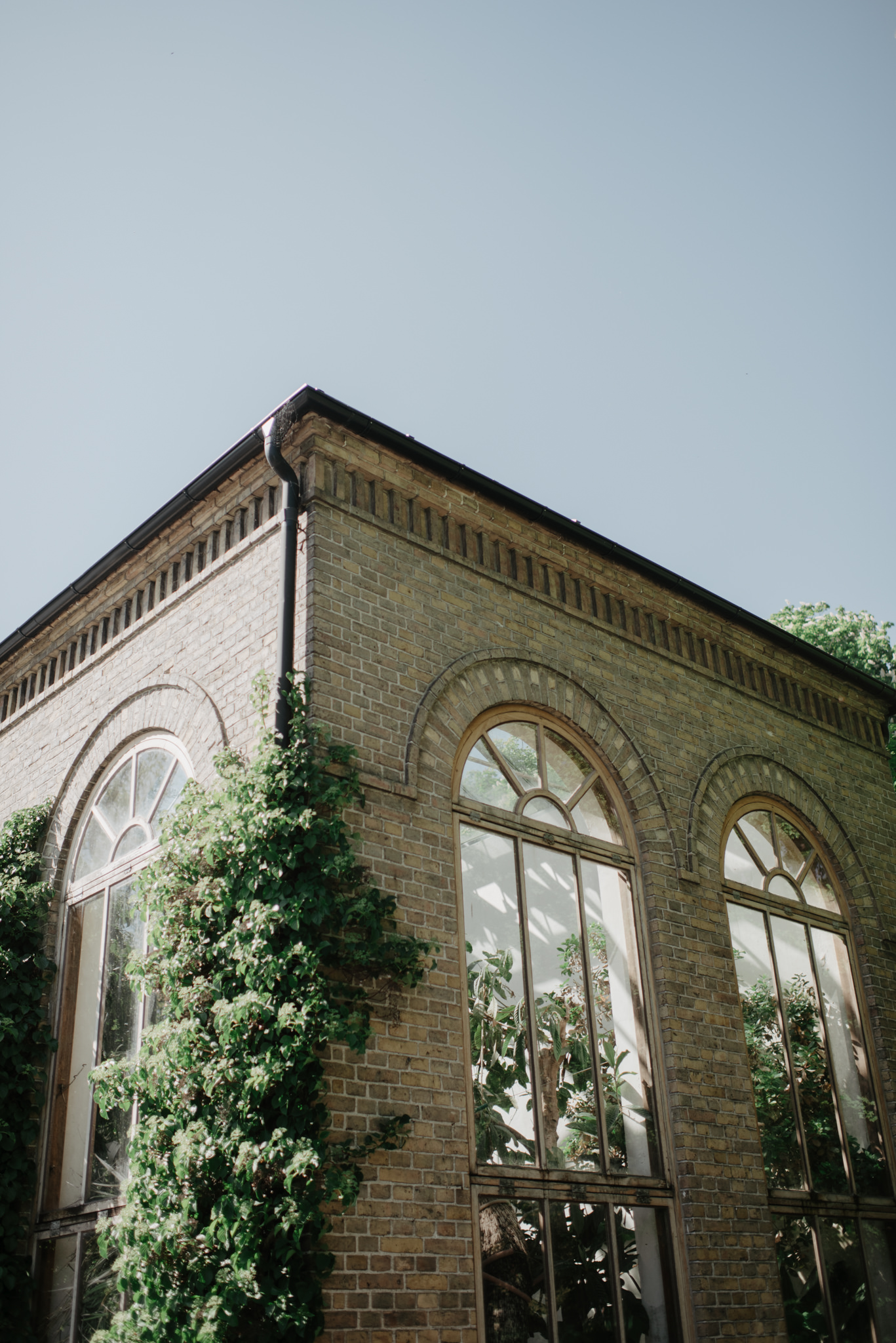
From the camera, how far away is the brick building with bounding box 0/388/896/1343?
6.68 m

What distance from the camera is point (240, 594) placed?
7.69 m

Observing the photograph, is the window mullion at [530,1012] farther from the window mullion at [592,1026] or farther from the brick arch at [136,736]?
the brick arch at [136,736]

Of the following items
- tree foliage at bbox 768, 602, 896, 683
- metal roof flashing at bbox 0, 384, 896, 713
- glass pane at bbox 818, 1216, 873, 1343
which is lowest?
glass pane at bbox 818, 1216, 873, 1343

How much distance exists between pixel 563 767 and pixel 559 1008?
1.72 meters

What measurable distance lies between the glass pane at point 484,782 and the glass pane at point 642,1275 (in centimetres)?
262

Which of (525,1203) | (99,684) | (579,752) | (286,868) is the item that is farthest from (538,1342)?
(99,684)

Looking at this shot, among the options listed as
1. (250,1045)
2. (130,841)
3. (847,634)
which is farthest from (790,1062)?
(847,634)

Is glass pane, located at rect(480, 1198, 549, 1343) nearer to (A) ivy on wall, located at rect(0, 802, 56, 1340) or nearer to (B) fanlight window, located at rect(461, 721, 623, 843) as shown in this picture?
(B) fanlight window, located at rect(461, 721, 623, 843)

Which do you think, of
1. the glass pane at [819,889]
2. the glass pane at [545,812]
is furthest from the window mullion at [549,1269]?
the glass pane at [819,889]

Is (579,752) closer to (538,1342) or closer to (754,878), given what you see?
(754,878)

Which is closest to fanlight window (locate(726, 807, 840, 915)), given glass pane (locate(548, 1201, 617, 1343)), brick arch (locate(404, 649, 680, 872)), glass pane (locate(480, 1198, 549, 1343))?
brick arch (locate(404, 649, 680, 872))

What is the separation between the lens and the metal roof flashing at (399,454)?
7605mm

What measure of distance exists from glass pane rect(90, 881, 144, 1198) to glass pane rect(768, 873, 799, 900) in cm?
506

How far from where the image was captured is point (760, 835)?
32.4ft
